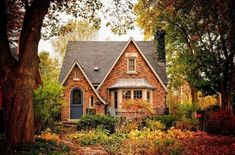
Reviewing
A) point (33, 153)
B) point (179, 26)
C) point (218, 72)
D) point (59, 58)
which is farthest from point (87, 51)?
point (33, 153)

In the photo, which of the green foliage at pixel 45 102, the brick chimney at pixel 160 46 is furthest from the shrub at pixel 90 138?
the brick chimney at pixel 160 46

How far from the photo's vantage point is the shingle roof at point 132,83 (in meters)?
30.2

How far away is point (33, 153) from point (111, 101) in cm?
2066

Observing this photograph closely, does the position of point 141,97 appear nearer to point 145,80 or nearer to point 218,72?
point 145,80

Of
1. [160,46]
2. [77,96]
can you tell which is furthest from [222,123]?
[160,46]

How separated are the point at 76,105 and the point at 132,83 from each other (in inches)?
222

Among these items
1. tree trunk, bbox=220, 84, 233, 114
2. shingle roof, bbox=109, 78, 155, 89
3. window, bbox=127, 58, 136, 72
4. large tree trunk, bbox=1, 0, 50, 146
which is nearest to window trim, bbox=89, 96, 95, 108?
shingle roof, bbox=109, 78, 155, 89

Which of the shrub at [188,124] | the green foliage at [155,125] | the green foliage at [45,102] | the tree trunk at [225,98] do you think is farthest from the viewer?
the tree trunk at [225,98]

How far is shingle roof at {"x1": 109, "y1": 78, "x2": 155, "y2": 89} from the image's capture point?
30.2 metres

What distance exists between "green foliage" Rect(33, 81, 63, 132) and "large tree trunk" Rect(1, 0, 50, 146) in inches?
224

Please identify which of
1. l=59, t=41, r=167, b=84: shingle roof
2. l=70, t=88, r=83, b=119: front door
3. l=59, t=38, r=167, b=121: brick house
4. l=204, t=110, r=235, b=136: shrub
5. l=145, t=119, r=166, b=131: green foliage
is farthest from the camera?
l=59, t=41, r=167, b=84: shingle roof

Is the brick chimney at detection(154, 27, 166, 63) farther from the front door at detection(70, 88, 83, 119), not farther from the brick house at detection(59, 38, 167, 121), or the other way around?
the front door at detection(70, 88, 83, 119)

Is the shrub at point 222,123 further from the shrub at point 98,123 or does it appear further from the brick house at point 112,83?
the brick house at point 112,83

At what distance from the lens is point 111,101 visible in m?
31.2
